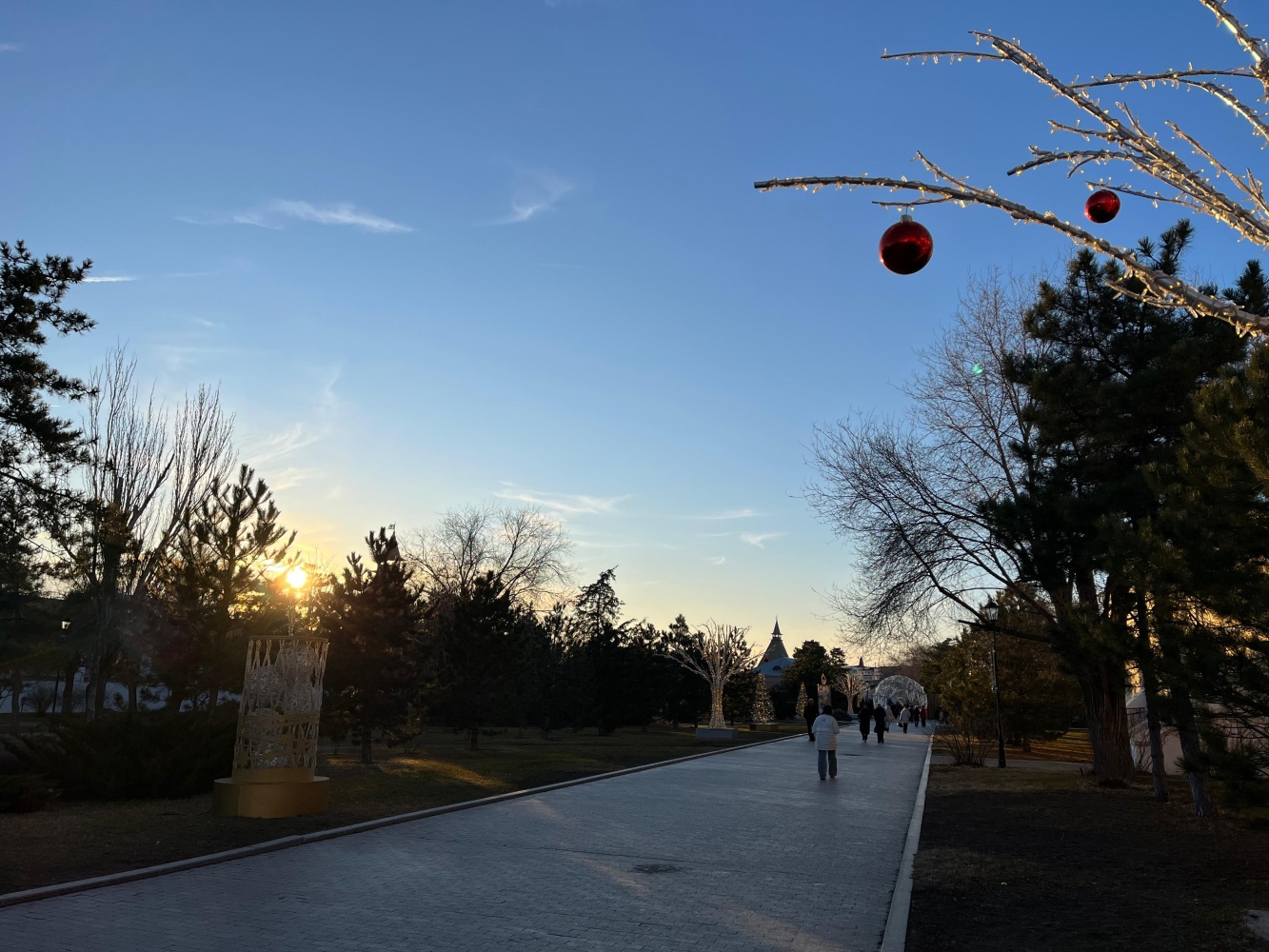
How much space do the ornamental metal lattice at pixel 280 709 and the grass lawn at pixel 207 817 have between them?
2.95 feet

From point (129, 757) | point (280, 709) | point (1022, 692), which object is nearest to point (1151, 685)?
point (280, 709)

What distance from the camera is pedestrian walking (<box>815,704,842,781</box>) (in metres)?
20.9

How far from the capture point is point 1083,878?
9.61 meters

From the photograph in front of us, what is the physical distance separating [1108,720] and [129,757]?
63.9 ft

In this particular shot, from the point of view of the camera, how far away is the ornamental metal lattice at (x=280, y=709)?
1316 centimetres

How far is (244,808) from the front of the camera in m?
12.8

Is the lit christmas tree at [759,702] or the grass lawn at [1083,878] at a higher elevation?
the lit christmas tree at [759,702]

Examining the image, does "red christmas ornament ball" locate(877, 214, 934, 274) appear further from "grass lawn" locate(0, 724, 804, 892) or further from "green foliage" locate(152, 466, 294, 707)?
"green foliage" locate(152, 466, 294, 707)

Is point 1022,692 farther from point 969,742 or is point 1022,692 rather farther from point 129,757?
point 129,757

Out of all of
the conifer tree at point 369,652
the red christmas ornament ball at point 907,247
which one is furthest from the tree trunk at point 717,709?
the red christmas ornament ball at point 907,247

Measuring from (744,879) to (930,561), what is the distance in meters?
13.8

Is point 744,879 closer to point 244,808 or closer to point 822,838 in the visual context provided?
point 822,838

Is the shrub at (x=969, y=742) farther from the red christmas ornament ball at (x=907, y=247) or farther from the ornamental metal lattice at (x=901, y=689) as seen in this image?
the ornamental metal lattice at (x=901, y=689)

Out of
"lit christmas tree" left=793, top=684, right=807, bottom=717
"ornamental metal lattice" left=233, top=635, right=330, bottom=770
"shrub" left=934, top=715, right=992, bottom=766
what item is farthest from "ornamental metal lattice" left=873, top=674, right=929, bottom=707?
"ornamental metal lattice" left=233, top=635, right=330, bottom=770
